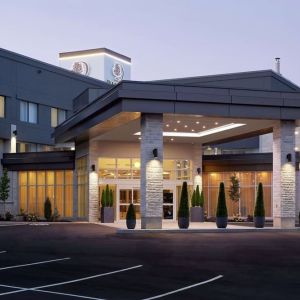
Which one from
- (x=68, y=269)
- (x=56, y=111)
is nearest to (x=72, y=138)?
(x=56, y=111)

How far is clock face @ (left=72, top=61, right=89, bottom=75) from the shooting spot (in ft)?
289

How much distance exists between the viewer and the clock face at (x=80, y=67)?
3469 inches

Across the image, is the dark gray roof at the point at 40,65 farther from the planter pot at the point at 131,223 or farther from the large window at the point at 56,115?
the planter pot at the point at 131,223

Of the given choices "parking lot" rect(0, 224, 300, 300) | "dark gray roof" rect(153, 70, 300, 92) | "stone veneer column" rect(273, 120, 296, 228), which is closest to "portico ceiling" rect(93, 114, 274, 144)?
"stone veneer column" rect(273, 120, 296, 228)

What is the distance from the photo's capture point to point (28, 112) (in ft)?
164

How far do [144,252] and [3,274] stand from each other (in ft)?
19.0

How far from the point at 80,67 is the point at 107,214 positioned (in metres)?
56.6

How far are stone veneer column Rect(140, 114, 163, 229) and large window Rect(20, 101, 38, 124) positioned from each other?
23.2 meters

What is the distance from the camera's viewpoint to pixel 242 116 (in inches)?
1128

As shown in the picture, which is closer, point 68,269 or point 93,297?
point 93,297

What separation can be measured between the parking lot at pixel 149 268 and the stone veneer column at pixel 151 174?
4236 mm

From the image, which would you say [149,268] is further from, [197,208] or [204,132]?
[197,208]

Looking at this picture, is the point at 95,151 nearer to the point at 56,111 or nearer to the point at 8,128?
the point at 8,128

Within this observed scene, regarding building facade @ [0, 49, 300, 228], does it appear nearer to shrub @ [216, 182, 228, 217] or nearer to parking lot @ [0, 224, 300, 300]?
shrub @ [216, 182, 228, 217]
